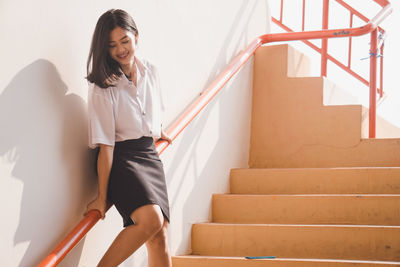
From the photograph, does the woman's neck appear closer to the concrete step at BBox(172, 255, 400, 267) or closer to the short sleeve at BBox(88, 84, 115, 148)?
the short sleeve at BBox(88, 84, 115, 148)

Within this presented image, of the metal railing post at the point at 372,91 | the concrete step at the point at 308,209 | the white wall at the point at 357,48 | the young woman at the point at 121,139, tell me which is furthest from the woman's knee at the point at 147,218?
the white wall at the point at 357,48

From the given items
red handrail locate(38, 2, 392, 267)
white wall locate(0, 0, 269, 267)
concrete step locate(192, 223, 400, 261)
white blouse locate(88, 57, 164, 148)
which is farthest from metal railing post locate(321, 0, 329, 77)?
white blouse locate(88, 57, 164, 148)

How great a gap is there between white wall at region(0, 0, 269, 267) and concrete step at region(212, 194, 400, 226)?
1.04ft

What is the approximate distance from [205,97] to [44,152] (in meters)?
1.29

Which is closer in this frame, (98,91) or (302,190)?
(98,91)

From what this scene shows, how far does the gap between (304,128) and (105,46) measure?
2.31 meters

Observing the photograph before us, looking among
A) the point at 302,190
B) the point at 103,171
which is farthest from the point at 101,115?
the point at 302,190

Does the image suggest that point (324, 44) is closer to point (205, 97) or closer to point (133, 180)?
point (205, 97)

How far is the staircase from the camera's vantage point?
2.65 m

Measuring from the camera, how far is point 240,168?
364 cm

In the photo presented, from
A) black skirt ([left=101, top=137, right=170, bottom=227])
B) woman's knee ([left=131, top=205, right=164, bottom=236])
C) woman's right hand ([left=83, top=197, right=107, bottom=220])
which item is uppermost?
black skirt ([left=101, top=137, right=170, bottom=227])

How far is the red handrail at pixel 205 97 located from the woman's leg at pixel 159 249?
0.34m

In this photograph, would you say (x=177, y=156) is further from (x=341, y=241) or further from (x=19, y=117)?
(x=19, y=117)

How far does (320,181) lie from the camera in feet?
10.6
